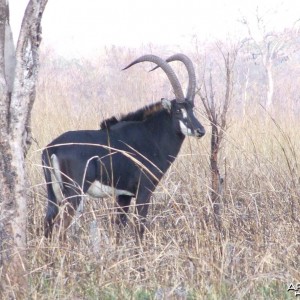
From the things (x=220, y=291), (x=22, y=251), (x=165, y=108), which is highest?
(x=165, y=108)

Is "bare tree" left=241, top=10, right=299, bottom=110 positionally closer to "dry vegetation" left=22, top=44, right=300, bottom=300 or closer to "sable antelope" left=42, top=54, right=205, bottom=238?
"sable antelope" left=42, top=54, right=205, bottom=238

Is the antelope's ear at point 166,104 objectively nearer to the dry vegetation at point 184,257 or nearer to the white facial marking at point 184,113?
the white facial marking at point 184,113

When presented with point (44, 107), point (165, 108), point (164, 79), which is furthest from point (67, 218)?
point (164, 79)

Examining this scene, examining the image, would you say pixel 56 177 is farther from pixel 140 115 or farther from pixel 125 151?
pixel 140 115

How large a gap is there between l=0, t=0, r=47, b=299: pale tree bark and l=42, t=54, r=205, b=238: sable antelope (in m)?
1.28

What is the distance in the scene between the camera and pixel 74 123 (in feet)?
31.0

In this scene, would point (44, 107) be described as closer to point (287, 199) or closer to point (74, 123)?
point (74, 123)

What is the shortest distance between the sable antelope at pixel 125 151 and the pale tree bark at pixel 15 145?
4.20ft

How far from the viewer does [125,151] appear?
19.9ft

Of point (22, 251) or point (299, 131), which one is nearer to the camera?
point (22, 251)

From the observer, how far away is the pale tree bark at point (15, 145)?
427 centimetres

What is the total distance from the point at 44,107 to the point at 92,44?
79.4ft

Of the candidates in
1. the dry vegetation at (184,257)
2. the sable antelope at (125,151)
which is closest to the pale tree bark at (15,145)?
the dry vegetation at (184,257)

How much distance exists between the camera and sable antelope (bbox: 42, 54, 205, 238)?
20.6 feet
